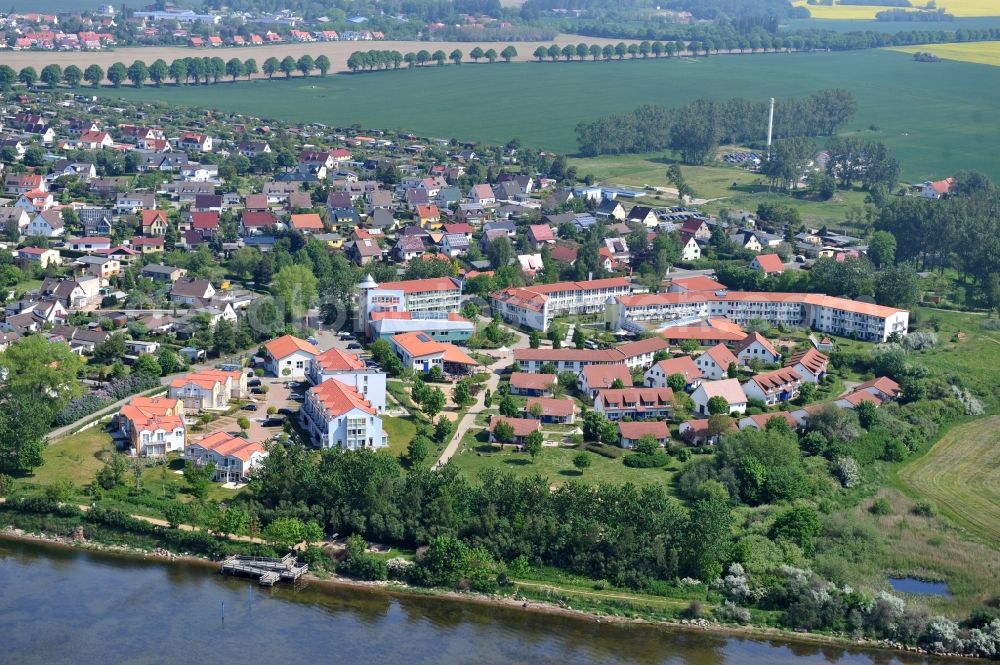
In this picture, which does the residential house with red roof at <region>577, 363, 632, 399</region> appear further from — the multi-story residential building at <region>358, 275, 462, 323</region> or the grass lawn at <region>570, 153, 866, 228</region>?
the grass lawn at <region>570, 153, 866, 228</region>

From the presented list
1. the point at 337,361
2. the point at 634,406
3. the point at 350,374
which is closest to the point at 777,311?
the point at 634,406

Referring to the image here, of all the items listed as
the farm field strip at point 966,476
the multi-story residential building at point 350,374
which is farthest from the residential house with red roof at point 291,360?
the farm field strip at point 966,476

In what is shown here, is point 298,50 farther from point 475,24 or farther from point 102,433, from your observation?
point 102,433

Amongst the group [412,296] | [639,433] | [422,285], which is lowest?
[639,433]

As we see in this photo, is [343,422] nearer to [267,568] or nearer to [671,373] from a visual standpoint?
[267,568]

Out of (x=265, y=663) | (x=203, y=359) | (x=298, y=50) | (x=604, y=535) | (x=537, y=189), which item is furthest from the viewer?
(x=298, y=50)

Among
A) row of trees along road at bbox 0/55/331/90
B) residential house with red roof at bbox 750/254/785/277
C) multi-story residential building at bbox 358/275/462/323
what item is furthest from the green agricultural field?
multi-story residential building at bbox 358/275/462/323

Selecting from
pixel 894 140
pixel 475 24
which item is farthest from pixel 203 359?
pixel 475 24
